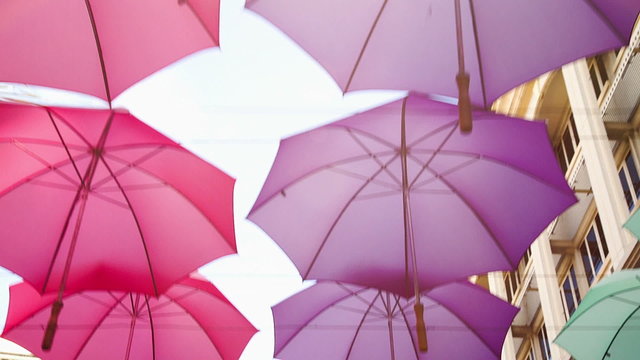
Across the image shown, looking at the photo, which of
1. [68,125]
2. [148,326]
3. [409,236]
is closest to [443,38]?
[409,236]

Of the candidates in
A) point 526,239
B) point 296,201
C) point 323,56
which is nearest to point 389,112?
point 323,56

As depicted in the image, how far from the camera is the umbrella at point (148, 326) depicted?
37.3 feet

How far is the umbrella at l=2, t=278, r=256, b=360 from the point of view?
1138 cm

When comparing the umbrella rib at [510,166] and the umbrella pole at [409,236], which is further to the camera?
the umbrella rib at [510,166]

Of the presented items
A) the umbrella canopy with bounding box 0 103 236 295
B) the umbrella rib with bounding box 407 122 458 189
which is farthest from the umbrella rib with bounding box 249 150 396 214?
the umbrella canopy with bounding box 0 103 236 295

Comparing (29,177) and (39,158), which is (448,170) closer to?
(39,158)

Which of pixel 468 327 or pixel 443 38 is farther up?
pixel 443 38

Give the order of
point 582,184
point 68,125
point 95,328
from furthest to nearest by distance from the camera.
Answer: point 582,184 < point 95,328 < point 68,125

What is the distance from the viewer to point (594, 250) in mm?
14992

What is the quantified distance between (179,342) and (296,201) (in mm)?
4002

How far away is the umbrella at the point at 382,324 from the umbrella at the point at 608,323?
2194mm

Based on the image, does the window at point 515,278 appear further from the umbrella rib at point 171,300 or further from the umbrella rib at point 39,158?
the umbrella rib at point 39,158

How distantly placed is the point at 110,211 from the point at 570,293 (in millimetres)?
11602

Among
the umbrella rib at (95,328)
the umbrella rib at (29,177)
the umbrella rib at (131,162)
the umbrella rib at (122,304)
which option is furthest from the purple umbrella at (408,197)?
the umbrella rib at (95,328)
